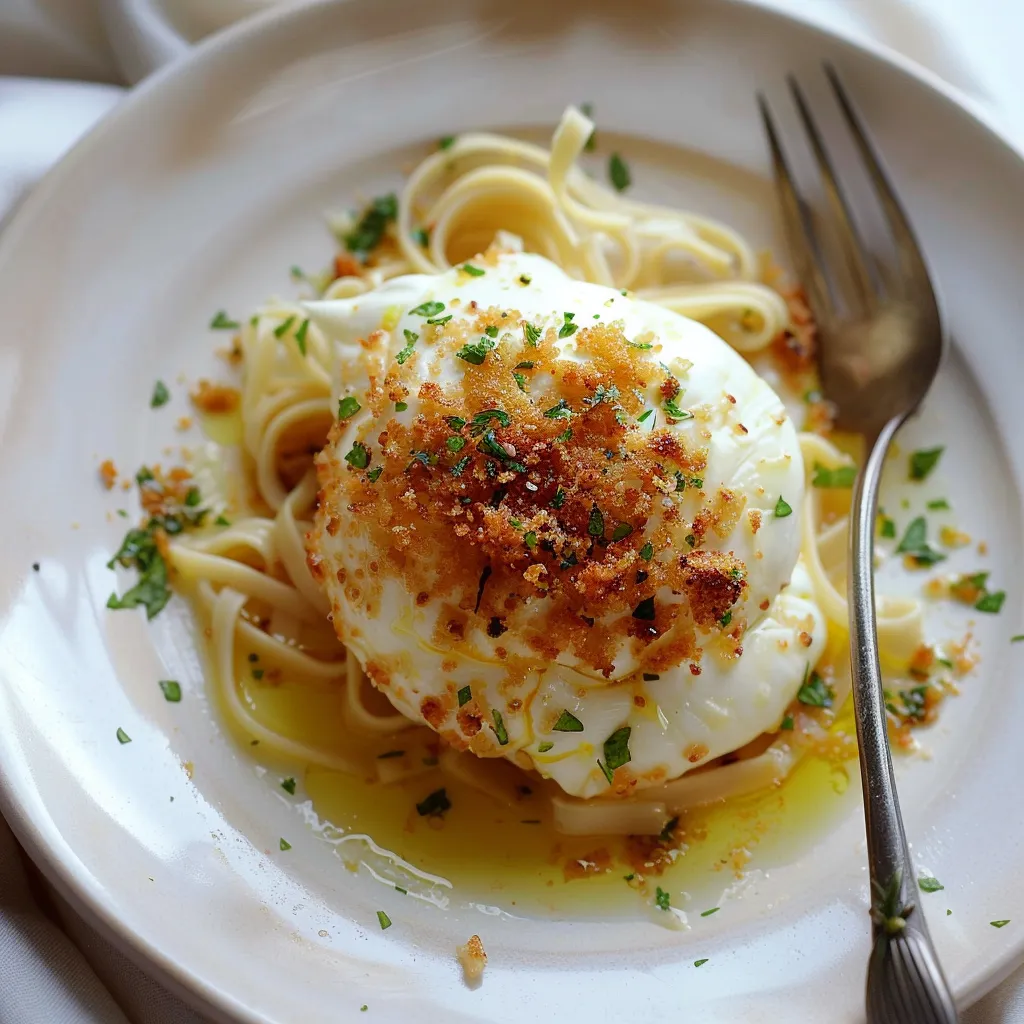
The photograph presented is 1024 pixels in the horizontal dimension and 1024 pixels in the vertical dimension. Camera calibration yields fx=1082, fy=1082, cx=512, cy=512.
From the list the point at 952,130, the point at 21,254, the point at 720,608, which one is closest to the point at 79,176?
the point at 21,254

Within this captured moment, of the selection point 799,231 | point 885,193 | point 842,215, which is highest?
point 885,193

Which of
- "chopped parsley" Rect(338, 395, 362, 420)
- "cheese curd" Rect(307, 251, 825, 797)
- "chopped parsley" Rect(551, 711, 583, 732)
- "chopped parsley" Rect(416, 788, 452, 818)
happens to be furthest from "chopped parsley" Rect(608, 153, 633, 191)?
"chopped parsley" Rect(416, 788, 452, 818)

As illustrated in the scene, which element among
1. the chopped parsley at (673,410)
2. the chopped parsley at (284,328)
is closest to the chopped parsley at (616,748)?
the chopped parsley at (673,410)

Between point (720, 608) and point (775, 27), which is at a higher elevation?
point (775, 27)

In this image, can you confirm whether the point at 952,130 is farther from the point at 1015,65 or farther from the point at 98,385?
the point at 98,385

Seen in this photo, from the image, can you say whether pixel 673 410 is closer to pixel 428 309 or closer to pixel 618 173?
pixel 428 309

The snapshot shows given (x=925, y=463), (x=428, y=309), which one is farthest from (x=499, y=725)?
(x=925, y=463)

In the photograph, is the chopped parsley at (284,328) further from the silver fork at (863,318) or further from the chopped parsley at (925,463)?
the chopped parsley at (925,463)
